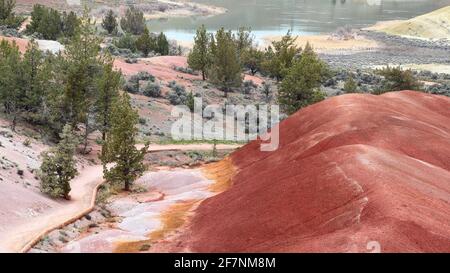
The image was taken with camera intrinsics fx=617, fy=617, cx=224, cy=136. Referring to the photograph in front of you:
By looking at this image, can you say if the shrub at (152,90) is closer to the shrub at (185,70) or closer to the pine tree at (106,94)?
the shrub at (185,70)

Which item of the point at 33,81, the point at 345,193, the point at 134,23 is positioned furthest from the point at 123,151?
the point at 134,23

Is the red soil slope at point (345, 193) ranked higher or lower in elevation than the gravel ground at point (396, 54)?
higher

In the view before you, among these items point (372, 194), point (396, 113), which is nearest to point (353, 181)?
point (372, 194)

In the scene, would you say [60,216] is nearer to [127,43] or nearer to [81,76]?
[81,76]

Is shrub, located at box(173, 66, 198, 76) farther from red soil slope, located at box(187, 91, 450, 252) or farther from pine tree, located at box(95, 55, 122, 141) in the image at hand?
red soil slope, located at box(187, 91, 450, 252)

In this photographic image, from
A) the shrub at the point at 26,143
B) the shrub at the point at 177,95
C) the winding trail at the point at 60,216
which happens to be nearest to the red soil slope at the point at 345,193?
the winding trail at the point at 60,216
